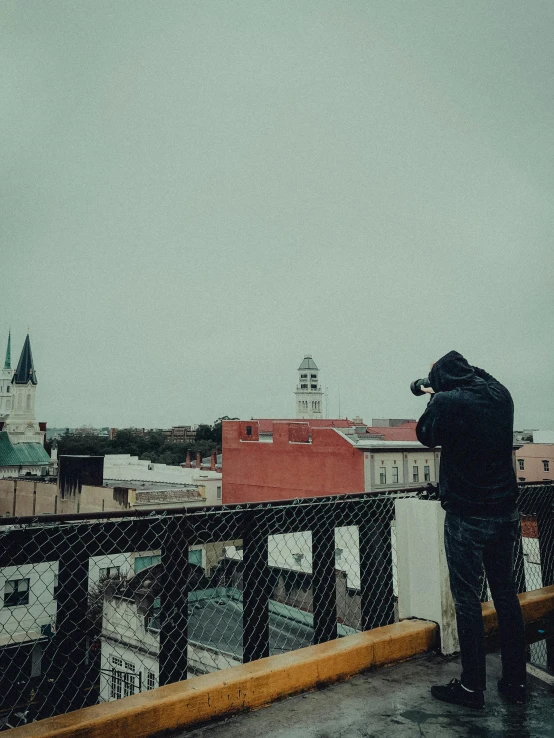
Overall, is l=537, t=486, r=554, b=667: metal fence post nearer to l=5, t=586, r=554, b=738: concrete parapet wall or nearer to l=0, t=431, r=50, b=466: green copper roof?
→ l=5, t=586, r=554, b=738: concrete parapet wall

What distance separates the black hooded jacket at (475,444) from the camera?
8.55 feet

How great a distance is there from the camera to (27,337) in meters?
90.4

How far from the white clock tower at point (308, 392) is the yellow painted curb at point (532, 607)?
102209 millimetres

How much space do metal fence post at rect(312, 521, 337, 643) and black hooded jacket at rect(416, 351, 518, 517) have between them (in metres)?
0.83

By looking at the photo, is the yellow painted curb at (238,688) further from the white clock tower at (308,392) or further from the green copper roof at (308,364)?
the green copper roof at (308,364)

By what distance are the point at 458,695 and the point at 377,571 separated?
0.96 meters

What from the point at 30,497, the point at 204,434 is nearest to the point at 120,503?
the point at 30,497

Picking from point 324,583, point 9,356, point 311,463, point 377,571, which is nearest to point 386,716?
point 324,583

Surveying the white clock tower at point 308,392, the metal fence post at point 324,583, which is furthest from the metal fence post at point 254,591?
the white clock tower at point 308,392

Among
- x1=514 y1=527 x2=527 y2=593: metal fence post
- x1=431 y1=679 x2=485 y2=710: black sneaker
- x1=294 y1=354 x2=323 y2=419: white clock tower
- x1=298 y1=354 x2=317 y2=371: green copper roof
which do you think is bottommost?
x1=431 y1=679 x2=485 y2=710: black sneaker

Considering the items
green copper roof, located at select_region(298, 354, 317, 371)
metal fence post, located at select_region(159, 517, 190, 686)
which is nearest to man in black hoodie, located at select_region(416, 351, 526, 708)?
metal fence post, located at select_region(159, 517, 190, 686)

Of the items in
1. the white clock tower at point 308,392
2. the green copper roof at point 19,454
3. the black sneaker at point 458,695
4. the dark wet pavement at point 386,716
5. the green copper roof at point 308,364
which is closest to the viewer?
the dark wet pavement at point 386,716

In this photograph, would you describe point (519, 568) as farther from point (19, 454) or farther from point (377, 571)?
point (19, 454)

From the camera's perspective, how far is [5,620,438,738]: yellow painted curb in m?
2.08
